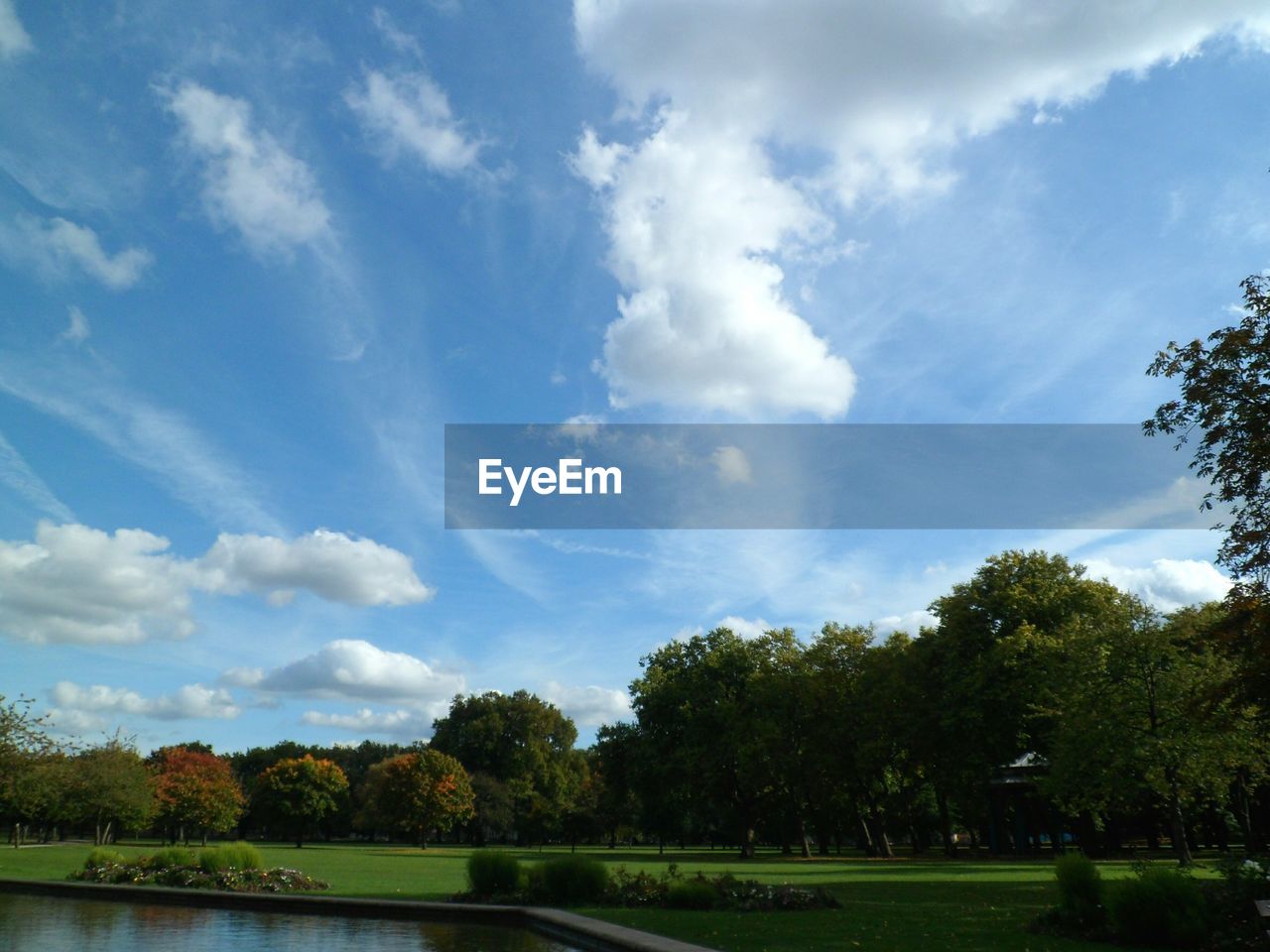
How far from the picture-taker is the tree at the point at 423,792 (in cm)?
7944

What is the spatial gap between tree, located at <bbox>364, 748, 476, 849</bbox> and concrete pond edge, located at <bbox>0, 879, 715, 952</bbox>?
56.0 meters

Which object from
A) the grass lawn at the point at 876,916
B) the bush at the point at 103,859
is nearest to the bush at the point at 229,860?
the grass lawn at the point at 876,916

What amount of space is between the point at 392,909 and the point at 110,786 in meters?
50.4

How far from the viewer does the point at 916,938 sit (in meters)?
15.3

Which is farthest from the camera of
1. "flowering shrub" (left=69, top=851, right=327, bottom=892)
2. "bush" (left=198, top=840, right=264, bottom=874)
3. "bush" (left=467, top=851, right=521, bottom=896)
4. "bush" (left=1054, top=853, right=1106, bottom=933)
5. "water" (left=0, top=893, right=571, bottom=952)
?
"bush" (left=198, top=840, right=264, bottom=874)

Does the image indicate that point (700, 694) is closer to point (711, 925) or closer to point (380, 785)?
point (380, 785)

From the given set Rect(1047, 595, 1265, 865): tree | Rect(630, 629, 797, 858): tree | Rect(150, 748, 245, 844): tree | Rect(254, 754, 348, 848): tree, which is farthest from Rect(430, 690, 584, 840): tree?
Rect(1047, 595, 1265, 865): tree

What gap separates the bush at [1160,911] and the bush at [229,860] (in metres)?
19.6

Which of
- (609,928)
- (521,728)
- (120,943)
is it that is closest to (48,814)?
(521,728)

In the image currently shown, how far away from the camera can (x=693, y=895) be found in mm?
19891

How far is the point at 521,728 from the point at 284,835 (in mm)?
39502

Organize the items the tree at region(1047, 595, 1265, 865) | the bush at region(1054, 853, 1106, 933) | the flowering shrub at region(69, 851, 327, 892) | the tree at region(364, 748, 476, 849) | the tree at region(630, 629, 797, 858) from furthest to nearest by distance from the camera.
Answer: the tree at region(364, 748, 476, 849) < the tree at region(630, 629, 797, 858) < the tree at region(1047, 595, 1265, 865) < the flowering shrub at region(69, 851, 327, 892) < the bush at region(1054, 853, 1106, 933)

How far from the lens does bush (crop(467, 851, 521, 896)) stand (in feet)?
68.4

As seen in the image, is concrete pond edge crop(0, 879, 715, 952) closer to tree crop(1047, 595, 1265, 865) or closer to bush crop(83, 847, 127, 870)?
bush crop(83, 847, 127, 870)
